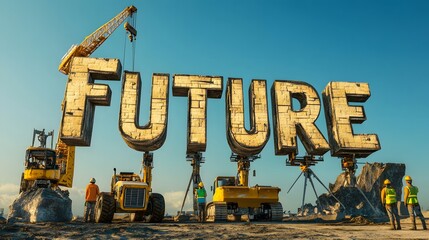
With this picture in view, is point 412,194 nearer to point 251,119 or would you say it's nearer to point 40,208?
point 251,119

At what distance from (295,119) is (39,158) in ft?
70.0

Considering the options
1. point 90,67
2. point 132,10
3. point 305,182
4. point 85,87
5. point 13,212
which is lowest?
point 13,212

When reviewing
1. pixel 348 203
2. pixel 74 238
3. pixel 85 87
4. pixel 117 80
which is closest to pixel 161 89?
pixel 117 80

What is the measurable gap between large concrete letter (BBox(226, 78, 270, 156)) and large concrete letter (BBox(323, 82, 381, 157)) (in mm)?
5709

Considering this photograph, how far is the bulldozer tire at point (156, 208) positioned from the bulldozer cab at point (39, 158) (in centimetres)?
1465

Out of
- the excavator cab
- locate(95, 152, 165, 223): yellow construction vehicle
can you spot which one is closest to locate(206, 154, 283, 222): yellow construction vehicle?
locate(95, 152, 165, 223): yellow construction vehicle

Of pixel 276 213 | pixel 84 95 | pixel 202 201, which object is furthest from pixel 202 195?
pixel 84 95

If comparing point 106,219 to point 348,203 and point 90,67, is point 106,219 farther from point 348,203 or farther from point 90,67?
point 348,203

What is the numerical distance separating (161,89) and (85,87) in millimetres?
5747

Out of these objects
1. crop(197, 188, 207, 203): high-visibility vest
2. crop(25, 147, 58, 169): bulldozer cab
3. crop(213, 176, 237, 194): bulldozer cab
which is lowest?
crop(197, 188, 207, 203): high-visibility vest

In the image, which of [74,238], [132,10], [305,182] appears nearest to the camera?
[74,238]

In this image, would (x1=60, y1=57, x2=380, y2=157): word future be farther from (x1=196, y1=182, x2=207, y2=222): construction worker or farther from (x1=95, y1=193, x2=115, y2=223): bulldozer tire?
(x1=95, y1=193, x2=115, y2=223): bulldozer tire

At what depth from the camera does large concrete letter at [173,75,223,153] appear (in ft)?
87.3

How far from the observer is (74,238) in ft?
30.1
